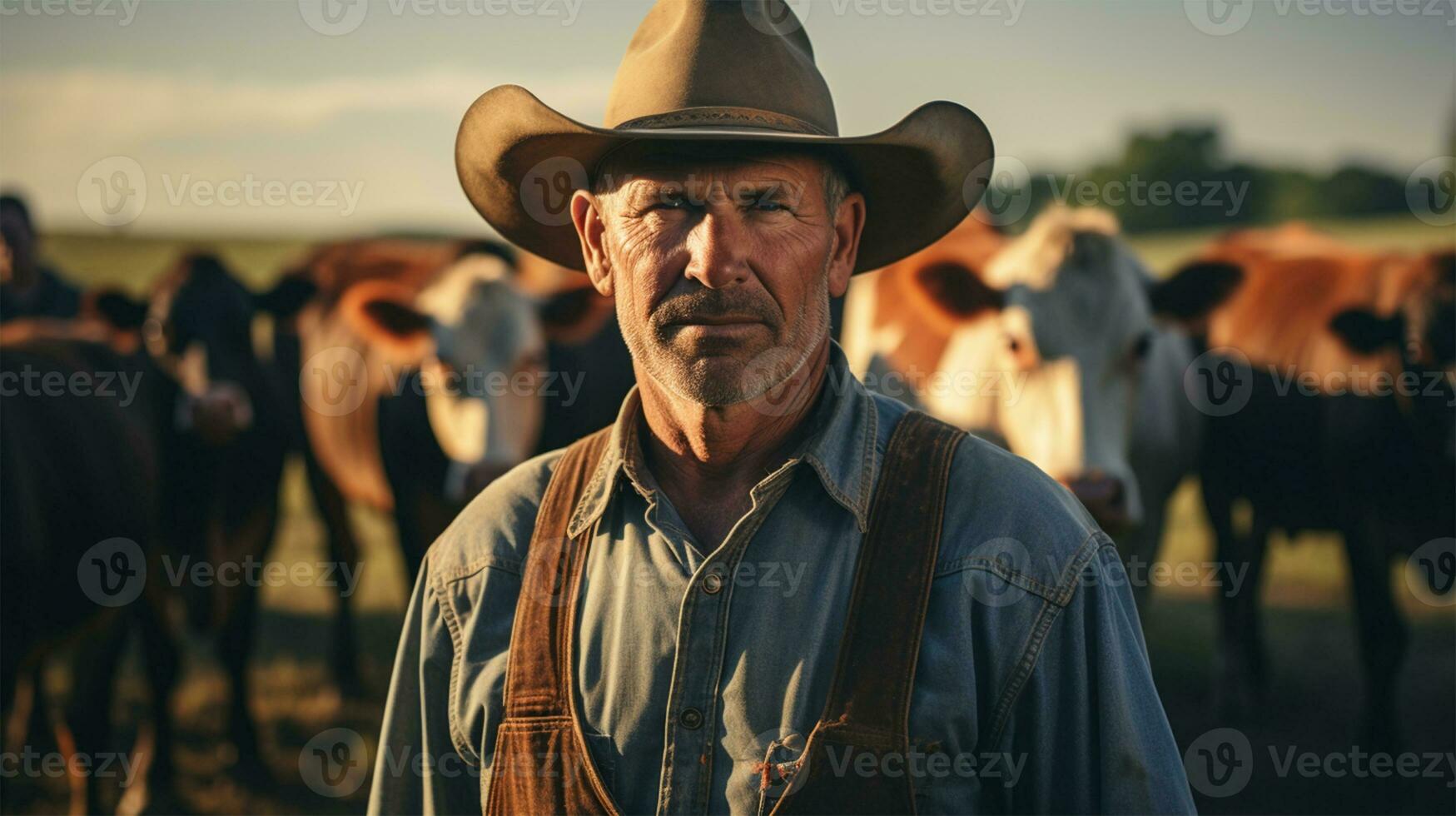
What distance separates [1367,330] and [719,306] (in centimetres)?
554

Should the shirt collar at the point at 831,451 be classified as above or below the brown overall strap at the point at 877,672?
above

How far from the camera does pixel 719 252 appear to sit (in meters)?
2.07

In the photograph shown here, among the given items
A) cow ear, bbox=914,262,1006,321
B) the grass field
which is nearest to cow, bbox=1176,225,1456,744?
the grass field

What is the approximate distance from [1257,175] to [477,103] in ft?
158

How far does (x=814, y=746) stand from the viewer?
72.9 inches

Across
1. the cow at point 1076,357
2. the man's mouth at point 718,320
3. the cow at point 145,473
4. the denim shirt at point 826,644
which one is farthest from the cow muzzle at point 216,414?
the man's mouth at point 718,320

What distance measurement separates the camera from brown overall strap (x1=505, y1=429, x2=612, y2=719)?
2031mm

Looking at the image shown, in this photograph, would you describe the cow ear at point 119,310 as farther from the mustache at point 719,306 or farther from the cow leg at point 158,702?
the mustache at point 719,306

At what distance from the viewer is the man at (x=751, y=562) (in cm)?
190

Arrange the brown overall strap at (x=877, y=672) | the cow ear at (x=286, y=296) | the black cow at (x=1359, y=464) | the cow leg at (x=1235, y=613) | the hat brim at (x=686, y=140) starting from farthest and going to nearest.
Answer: the cow ear at (x=286, y=296) → the cow leg at (x=1235, y=613) → the black cow at (x=1359, y=464) → the hat brim at (x=686, y=140) → the brown overall strap at (x=877, y=672)

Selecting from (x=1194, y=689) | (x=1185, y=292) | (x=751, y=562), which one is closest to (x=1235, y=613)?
(x=1194, y=689)

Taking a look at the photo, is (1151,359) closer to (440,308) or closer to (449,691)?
(440,308)

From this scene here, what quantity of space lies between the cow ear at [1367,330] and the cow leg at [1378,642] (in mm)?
1072

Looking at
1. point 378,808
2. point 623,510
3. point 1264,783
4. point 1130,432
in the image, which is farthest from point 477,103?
point 1264,783
